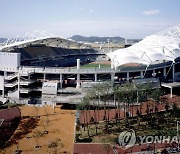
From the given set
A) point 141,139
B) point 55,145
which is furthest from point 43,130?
point 141,139

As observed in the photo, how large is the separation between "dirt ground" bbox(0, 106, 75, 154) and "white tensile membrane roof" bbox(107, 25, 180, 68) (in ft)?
62.3

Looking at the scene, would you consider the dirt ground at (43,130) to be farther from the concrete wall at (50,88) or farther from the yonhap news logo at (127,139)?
the yonhap news logo at (127,139)

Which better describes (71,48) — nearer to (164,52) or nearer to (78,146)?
(164,52)

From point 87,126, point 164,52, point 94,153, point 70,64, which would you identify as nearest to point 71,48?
point 70,64

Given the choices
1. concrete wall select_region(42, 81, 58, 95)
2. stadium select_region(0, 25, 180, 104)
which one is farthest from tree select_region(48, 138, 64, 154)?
concrete wall select_region(42, 81, 58, 95)

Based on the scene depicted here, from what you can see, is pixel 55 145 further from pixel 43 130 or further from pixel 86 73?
pixel 86 73

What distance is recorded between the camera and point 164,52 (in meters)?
71.9

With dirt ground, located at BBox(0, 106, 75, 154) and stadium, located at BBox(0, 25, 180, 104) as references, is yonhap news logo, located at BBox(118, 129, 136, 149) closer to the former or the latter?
dirt ground, located at BBox(0, 106, 75, 154)

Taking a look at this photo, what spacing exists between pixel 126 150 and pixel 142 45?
43.5 meters

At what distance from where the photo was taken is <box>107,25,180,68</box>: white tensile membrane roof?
68.5 metres

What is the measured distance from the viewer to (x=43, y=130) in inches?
1905

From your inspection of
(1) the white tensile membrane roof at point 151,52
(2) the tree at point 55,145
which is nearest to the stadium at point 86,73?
(1) the white tensile membrane roof at point 151,52

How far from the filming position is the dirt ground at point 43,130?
4141 cm

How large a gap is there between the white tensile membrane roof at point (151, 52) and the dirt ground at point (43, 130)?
748 inches
